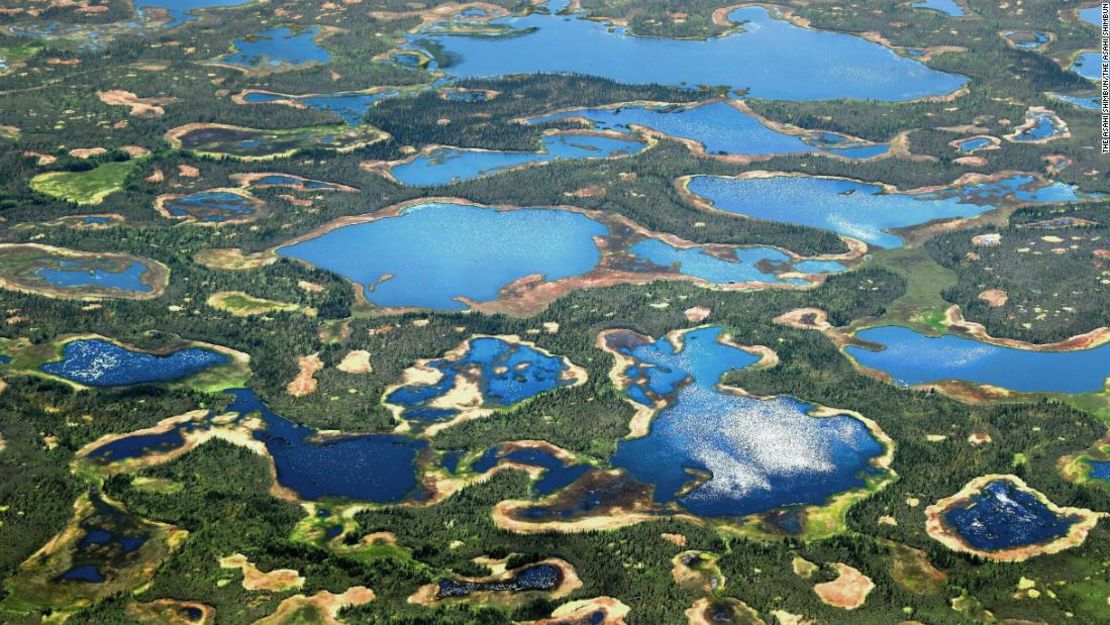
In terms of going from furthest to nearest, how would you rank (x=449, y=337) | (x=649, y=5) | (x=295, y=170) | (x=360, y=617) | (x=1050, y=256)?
(x=649, y=5) → (x=295, y=170) → (x=1050, y=256) → (x=449, y=337) → (x=360, y=617)

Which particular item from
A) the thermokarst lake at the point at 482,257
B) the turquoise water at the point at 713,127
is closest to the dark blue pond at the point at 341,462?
the thermokarst lake at the point at 482,257

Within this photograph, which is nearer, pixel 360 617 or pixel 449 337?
pixel 360 617

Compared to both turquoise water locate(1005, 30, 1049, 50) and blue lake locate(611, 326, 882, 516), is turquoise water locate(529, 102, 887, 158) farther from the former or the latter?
blue lake locate(611, 326, 882, 516)

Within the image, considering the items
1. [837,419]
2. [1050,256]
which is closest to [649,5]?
[1050,256]

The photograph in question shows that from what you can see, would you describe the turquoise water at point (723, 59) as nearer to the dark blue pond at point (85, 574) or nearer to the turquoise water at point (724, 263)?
the turquoise water at point (724, 263)

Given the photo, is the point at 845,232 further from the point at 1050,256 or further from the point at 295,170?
the point at 295,170

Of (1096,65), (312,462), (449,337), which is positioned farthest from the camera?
(1096,65)

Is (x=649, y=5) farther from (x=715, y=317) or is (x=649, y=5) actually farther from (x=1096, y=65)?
(x=715, y=317)
